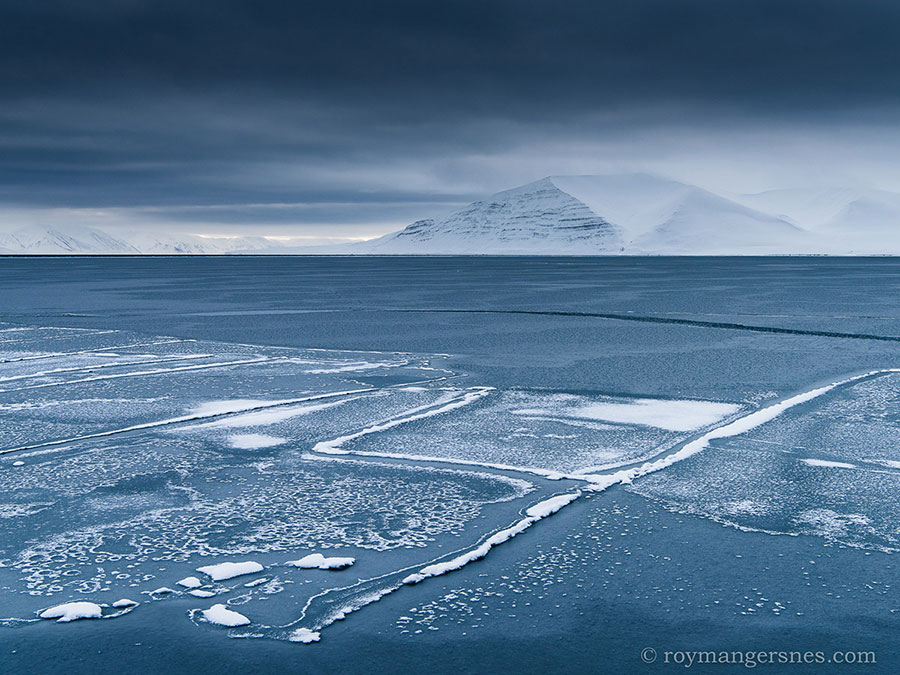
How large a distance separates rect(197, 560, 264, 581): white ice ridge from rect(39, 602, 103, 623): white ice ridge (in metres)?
0.66

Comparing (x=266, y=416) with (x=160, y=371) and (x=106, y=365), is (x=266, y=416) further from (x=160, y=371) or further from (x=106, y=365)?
(x=106, y=365)

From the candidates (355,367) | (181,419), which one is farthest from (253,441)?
(355,367)

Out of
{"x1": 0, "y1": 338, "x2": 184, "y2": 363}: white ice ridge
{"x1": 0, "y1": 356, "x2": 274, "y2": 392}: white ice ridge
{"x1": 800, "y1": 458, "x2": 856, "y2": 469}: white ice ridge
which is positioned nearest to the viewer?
{"x1": 800, "y1": 458, "x2": 856, "y2": 469}: white ice ridge

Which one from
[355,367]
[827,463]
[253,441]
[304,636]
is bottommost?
[304,636]

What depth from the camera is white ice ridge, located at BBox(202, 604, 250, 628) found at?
4408 mm

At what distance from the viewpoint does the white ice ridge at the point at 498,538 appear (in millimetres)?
5023

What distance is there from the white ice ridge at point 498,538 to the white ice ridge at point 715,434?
439 millimetres

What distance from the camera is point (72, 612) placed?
4.51m

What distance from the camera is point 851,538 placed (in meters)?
5.55

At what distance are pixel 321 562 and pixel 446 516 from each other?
1.16 m

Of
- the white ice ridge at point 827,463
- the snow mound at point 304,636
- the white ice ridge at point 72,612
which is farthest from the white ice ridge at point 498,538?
the white ice ridge at point 827,463

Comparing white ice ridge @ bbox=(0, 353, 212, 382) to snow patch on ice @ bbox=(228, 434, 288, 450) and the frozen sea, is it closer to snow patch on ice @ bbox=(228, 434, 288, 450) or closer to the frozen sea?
the frozen sea

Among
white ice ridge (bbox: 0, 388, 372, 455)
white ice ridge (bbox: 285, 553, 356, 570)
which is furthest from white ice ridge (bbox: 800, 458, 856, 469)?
white ice ridge (bbox: 0, 388, 372, 455)

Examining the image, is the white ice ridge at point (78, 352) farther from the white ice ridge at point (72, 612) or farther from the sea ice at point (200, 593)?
the sea ice at point (200, 593)
